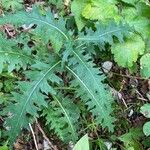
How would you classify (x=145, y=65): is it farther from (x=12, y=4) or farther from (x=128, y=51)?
(x=12, y=4)

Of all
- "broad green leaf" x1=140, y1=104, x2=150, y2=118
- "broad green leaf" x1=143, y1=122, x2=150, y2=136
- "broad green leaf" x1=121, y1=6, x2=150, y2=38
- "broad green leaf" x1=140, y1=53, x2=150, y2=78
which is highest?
"broad green leaf" x1=121, y1=6, x2=150, y2=38

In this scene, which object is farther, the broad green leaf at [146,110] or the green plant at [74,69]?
the broad green leaf at [146,110]

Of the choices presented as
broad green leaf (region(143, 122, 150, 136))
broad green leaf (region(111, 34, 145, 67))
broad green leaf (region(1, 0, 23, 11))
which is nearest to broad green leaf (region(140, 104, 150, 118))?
broad green leaf (region(143, 122, 150, 136))

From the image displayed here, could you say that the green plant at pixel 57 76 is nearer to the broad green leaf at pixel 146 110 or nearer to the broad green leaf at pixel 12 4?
the broad green leaf at pixel 146 110

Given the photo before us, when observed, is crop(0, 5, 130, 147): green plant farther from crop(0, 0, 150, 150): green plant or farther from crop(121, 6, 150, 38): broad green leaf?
crop(121, 6, 150, 38): broad green leaf

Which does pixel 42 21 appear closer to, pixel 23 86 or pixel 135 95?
pixel 23 86

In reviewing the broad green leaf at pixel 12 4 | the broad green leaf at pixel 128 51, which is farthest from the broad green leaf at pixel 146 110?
the broad green leaf at pixel 12 4

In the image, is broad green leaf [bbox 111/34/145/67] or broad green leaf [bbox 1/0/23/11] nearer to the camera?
broad green leaf [bbox 111/34/145/67]
